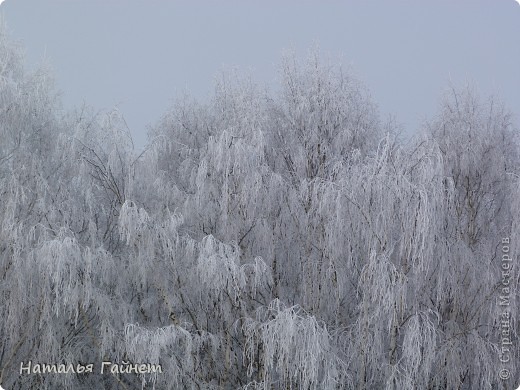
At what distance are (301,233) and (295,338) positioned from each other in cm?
187

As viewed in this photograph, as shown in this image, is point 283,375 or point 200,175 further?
point 200,175

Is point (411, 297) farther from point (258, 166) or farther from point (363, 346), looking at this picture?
point (258, 166)

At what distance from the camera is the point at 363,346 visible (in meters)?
5.21

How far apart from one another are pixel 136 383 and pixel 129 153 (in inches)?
100.0

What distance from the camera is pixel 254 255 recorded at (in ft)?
20.8

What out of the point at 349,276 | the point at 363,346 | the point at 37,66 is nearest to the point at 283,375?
the point at 363,346

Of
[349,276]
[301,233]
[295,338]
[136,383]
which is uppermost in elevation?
[301,233]

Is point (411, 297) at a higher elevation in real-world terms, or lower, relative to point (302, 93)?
lower

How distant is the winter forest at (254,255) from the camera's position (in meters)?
5.11

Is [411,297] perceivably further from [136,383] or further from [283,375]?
[136,383]

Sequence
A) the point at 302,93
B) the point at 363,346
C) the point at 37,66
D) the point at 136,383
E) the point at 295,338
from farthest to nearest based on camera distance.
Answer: the point at 302,93, the point at 37,66, the point at 136,383, the point at 363,346, the point at 295,338

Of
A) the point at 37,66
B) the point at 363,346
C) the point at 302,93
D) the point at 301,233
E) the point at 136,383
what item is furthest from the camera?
the point at 302,93

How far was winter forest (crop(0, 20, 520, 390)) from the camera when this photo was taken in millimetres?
5105

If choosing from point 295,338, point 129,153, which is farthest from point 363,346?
point 129,153
